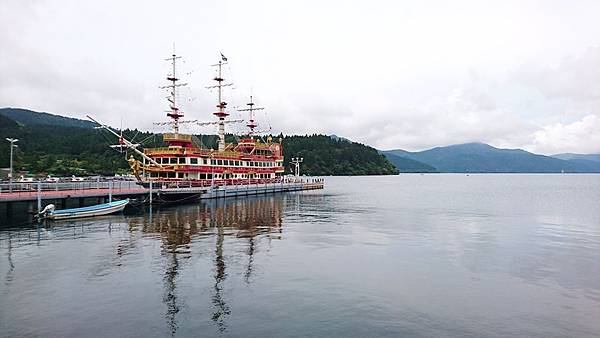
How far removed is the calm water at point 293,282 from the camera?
16.5 m

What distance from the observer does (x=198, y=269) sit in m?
24.3

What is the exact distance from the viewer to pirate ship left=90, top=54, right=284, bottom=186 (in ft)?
232

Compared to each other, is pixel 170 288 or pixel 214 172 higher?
pixel 214 172

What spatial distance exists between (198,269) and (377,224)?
87.1ft

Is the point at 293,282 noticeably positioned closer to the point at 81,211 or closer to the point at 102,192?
the point at 81,211

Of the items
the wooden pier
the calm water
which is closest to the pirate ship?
the wooden pier

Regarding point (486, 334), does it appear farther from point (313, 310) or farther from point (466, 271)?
point (466, 271)

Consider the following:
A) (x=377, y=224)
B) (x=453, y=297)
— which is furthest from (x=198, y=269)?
(x=377, y=224)

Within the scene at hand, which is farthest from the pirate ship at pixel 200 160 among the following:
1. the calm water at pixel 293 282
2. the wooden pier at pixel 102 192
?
the calm water at pixel 293 282

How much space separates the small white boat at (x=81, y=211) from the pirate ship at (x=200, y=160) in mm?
11227

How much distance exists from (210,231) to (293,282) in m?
18.3

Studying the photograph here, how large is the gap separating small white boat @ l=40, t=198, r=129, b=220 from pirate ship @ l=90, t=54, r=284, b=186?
11227 millimetres

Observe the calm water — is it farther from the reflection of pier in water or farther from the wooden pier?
the wooden pier

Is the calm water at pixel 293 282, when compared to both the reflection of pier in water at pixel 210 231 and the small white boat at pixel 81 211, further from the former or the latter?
the small white boat at pixel 81 211
